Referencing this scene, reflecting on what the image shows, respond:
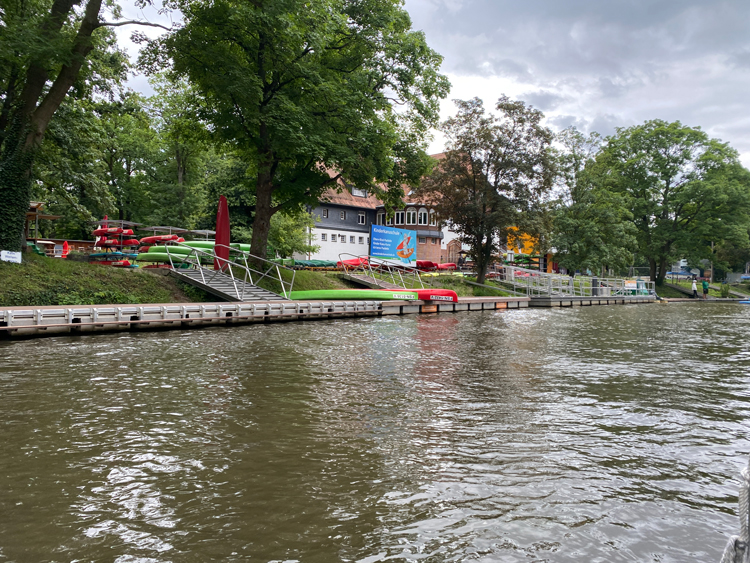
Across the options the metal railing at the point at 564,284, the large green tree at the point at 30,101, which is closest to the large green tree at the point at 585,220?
the metal railing at the point at 564,284

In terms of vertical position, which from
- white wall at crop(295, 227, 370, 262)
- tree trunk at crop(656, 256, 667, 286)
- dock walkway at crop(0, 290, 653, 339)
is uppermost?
white wall at crop(295, 227, 370, 262)

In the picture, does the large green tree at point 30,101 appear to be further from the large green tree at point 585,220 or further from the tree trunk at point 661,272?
the tree trunk at point 661,272

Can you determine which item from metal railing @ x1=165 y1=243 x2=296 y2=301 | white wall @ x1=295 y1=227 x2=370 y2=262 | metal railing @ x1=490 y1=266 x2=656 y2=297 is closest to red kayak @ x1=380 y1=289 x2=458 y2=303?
metal railing @ x1=165 y1=243 x2=296 y2=301

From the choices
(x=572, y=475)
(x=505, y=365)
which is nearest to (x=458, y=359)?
(x=505, y=365)

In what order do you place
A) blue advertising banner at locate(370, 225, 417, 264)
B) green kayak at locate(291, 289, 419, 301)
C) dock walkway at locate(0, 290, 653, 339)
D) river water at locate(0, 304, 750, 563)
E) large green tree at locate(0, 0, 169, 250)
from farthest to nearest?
blue advertising banner at locate(370, 225, 417, 264), green kayak at locate(291, 289, 419, 301), large green tree at locate(0, 0, 169, 250), dock walkway at locate(0, 290, 653, 339), river water at locate(0, 304, 750, 563)

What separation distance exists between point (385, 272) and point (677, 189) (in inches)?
1466

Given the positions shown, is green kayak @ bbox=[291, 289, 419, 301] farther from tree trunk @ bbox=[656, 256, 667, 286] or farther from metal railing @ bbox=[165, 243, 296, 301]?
tree trunk @ bbox=[656, 256, 667, 286]

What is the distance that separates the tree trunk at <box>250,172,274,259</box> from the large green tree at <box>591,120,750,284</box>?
1579 inches

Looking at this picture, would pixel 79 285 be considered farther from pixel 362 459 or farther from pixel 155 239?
pixel 362 459

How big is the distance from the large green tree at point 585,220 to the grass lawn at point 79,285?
3373 centimetres

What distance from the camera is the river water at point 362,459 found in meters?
4.12

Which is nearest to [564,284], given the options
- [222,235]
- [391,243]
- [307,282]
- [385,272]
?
[391,243]

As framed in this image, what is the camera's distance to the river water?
412cm

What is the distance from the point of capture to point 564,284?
4438 cm
